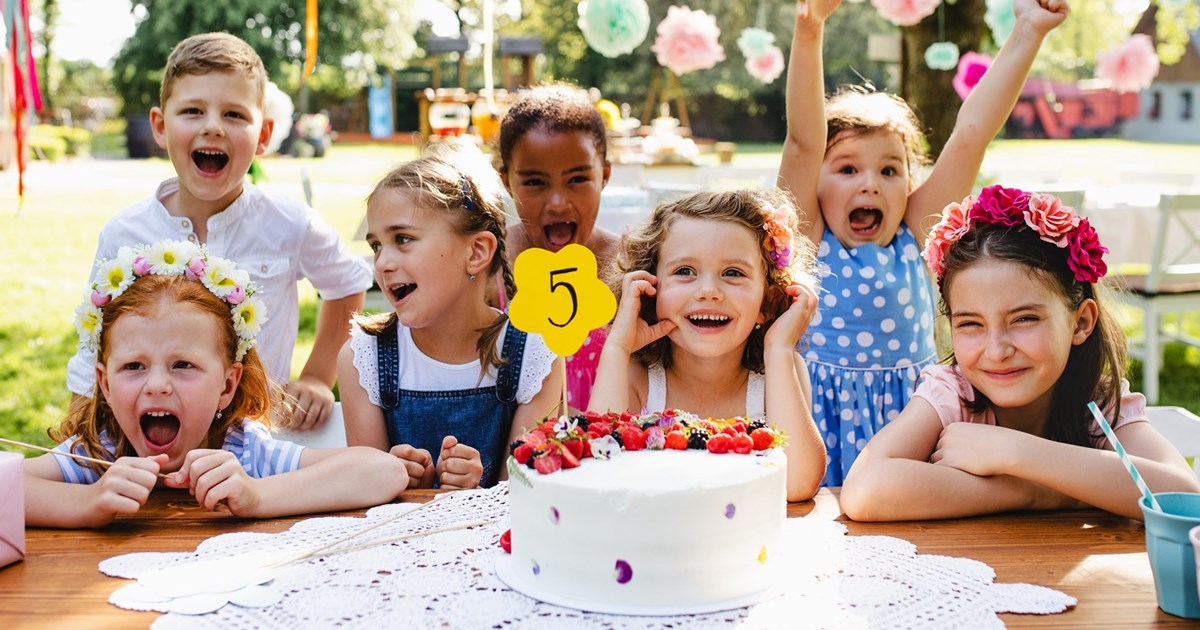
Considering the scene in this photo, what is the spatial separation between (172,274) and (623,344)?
836 mm

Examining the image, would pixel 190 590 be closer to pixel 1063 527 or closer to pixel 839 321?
pixel 1063 527

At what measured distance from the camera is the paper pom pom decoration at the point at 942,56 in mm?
6832

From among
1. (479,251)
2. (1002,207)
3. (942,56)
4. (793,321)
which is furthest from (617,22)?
(1002,207)

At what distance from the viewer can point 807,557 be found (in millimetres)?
1514

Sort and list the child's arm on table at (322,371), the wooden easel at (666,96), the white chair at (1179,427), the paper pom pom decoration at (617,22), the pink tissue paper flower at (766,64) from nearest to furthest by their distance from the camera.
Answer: the white chair at (1179,427) < the child's arm on table at (322,371) < the paper pom pom decoration at (617,22) < the pink tissue paper flower at (766,64) < the wooden easel at (666,96)

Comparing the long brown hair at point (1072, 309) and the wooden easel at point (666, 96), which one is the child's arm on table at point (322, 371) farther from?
the wooden easel at point (666, 96)

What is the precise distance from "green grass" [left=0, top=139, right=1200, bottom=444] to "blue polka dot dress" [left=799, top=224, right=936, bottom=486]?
117 centimetres

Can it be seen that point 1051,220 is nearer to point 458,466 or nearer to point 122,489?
point 458,466

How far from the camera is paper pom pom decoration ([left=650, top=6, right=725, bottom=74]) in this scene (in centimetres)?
657

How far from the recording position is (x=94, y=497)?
1691mm

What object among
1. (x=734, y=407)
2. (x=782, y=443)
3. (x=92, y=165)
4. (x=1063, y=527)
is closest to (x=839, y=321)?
(x=734, y=407)

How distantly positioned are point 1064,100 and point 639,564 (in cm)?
3892

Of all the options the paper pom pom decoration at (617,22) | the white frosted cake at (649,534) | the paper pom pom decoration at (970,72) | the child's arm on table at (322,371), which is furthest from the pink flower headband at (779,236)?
the paper pom pom decoration at (970,72)

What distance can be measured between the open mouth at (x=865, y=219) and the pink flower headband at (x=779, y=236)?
2.56ft
